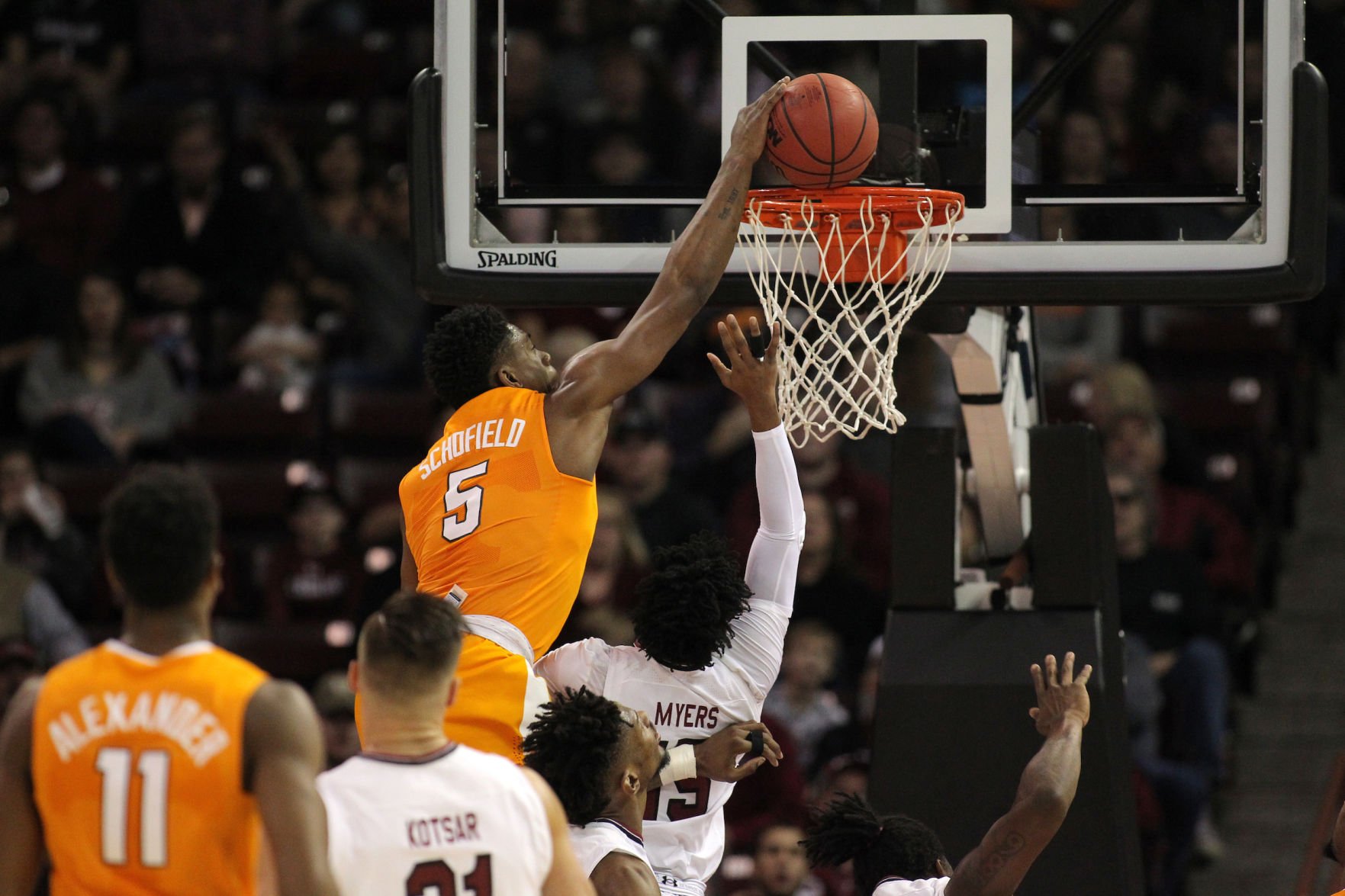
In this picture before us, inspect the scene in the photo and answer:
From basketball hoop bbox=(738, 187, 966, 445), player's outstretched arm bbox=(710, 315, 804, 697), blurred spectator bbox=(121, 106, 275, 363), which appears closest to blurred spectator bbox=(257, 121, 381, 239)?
blurred spectator bbox=(121, 106, 275, 363)

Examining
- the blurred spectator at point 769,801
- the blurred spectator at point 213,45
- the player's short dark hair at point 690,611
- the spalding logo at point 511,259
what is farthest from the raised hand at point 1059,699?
the blurred spectator at point 213,45

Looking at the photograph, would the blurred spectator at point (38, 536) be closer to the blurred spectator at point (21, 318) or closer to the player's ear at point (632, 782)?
the blurred spectator at point (21, 318)

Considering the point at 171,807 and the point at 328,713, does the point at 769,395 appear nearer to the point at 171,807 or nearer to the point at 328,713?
the point at 171,807

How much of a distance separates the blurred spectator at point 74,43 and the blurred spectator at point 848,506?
543cm

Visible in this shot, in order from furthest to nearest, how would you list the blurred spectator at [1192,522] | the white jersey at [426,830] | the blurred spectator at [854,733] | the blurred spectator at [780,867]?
the blurred spectator at [1192,522], the blurred spectator at [854,733], the blurred spectator at [780,867], the white jersey at [426,830]

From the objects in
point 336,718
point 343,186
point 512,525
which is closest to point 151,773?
point 512,525

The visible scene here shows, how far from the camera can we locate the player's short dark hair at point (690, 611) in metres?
5.03

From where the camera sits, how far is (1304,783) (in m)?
9.03

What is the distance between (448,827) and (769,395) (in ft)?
5.75

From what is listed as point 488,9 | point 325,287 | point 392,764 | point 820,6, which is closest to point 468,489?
point 392,764

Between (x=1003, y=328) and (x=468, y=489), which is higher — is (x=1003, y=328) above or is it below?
above

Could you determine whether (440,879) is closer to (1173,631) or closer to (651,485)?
(1173,631)

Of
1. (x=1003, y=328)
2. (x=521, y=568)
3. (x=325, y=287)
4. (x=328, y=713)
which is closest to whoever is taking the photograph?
(x=521, y=568)

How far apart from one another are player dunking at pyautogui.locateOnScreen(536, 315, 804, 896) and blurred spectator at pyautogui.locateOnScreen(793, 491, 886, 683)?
3.55 m
